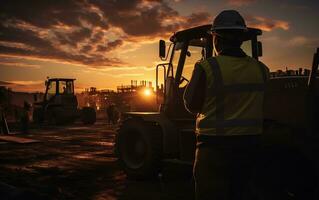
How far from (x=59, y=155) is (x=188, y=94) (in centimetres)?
942

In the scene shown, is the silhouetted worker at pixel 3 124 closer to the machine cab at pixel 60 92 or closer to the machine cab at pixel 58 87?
the machine cab at pixel 60 92

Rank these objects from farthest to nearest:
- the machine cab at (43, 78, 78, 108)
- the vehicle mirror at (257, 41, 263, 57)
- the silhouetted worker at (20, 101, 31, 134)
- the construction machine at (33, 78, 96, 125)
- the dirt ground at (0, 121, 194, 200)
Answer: the machine cab at (43, 78, 78, 108) → the construction machine at (33, 78, 96, 125) → the silhouetted worker at (20, 101, 31, 134) → the vehicle mirror at (257, 41, 263, 57) → the dirt ground at (0, 121, 194, 200)

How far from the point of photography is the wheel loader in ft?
14.4

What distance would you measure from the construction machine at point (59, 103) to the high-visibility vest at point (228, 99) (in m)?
23.9

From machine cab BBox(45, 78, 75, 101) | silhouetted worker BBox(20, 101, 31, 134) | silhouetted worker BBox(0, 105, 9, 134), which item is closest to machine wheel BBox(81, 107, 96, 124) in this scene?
machine cab BBox(45, 78, 75, 101)

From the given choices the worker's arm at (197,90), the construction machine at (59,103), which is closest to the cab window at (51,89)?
the construction machine at (59,103)

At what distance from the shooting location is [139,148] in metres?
7.86

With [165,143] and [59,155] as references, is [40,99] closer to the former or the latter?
[59,155]

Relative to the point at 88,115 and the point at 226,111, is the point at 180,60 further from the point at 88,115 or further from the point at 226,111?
the point at 88,115

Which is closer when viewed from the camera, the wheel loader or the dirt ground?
the wheel loader

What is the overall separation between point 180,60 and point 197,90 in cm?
459

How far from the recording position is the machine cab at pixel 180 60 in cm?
700

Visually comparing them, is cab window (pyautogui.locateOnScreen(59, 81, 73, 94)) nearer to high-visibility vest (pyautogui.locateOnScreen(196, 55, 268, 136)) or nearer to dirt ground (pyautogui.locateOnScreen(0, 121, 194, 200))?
dirt ground (pyautogui.locateOnScreen(0, 121, 194, 200))

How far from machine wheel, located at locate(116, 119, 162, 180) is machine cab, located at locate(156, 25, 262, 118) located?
0.58 metres
